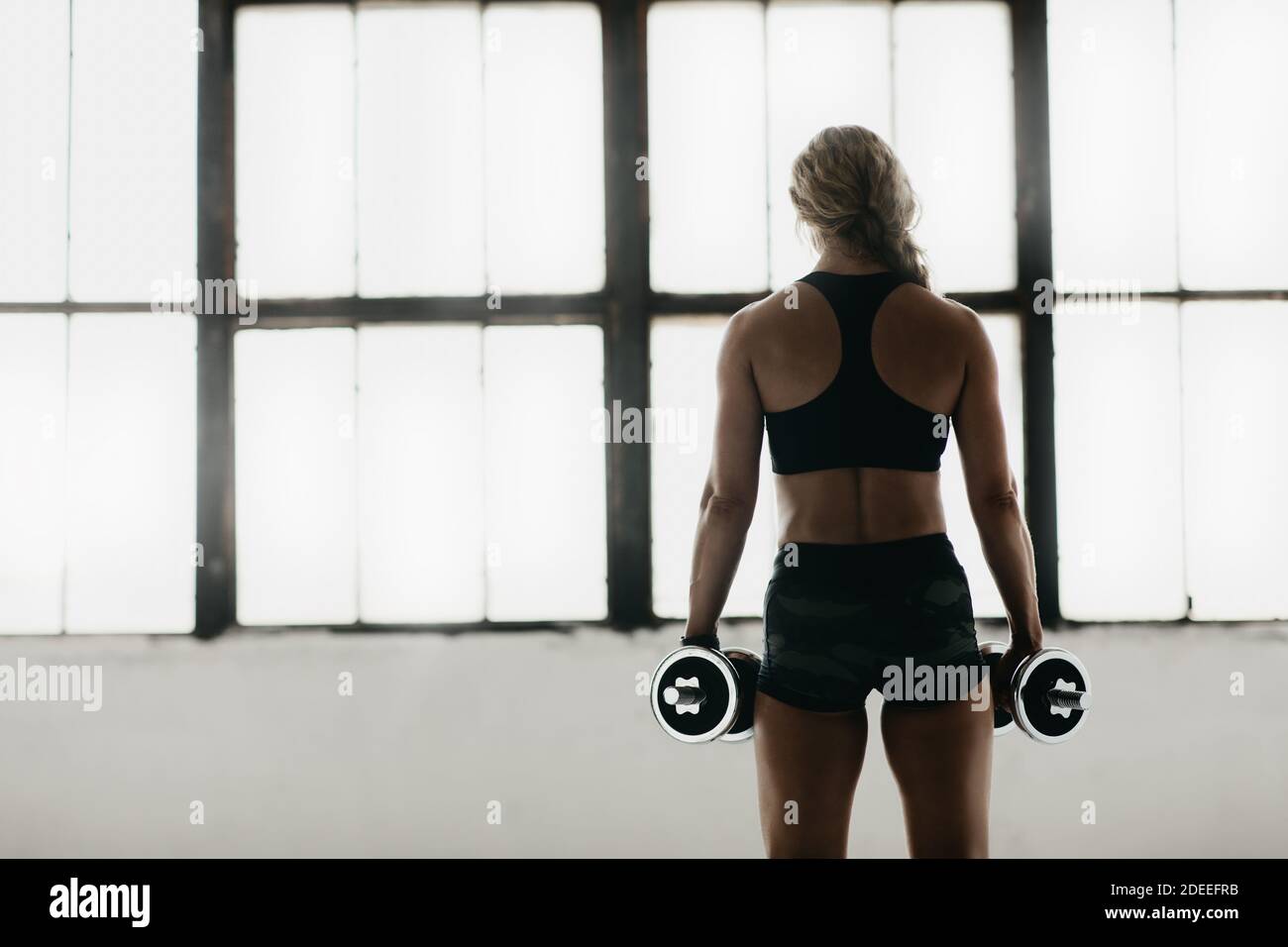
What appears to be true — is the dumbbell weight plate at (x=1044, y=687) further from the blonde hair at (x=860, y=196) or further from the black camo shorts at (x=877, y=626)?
the blonde hair at (x=860, y=196)

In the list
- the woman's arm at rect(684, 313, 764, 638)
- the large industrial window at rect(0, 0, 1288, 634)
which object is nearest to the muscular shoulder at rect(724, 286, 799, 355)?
the woman's arm at rect(684, 313, 764, 638)

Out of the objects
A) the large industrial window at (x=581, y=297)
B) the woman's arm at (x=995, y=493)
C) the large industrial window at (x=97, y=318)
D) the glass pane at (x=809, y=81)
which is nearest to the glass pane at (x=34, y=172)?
the large industrial window at (x=97, y=318)

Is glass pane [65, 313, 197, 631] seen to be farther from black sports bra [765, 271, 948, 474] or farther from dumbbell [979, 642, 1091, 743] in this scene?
dumbbell [979, 642, 1091, 743]

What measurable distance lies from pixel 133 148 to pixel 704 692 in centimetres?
213

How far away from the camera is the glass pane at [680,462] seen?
218cm

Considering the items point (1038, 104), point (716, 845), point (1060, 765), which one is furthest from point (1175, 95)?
point (716, 845)

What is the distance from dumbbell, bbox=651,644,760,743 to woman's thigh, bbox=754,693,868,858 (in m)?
0.04

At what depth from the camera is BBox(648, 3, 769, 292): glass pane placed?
7.18 feet

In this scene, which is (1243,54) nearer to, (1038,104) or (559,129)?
(1038,104)

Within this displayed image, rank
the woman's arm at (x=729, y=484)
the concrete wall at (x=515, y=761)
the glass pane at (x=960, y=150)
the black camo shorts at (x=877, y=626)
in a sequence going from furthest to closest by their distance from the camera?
the glass pane at (x=960, y=150) < the concrete wall at (x=515, y=761) < the woman's arm at (x=729, y=484) < the black camo shorts at (x=877, y=626)

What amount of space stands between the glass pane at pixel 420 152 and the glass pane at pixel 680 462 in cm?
55
